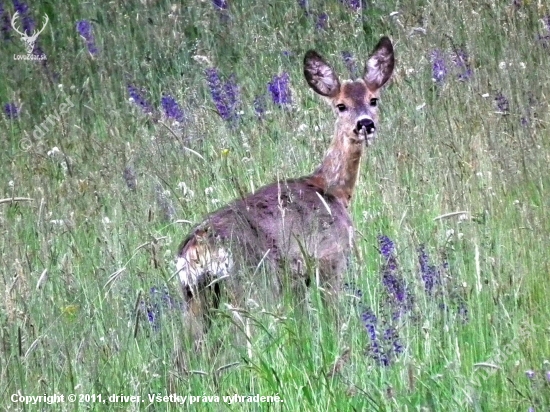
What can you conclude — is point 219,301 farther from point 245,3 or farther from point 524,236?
point 245,3

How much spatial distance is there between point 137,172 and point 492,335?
11.0 feet

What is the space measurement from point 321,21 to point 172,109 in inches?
88.5

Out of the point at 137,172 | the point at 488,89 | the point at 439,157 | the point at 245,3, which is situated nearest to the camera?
the point at 439,157

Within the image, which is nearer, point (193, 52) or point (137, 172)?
point (137, 172)

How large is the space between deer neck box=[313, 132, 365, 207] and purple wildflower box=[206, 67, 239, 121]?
95 cm

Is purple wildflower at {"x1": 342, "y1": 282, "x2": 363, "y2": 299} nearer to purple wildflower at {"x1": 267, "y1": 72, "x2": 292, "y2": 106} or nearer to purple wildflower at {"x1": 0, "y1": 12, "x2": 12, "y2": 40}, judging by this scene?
purple wildflower at {"x1": 267, "y1": 72, "x2": 292, "y2": 106}

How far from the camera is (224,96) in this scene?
25.6 feet

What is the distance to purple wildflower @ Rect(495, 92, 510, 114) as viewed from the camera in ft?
22.7

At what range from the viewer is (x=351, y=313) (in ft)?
14.0

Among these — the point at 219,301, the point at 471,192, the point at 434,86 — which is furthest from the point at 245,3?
the point at 219,301

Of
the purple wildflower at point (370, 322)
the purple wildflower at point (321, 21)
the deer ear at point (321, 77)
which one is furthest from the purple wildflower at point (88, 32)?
the purple wildflower at point (370, 322)

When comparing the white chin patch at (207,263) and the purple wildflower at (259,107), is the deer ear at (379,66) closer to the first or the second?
the purple wildflower at (259,107)

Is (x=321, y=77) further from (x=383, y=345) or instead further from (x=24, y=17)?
(x=24, y=17)

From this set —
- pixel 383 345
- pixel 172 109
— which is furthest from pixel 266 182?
pixel 383 345
